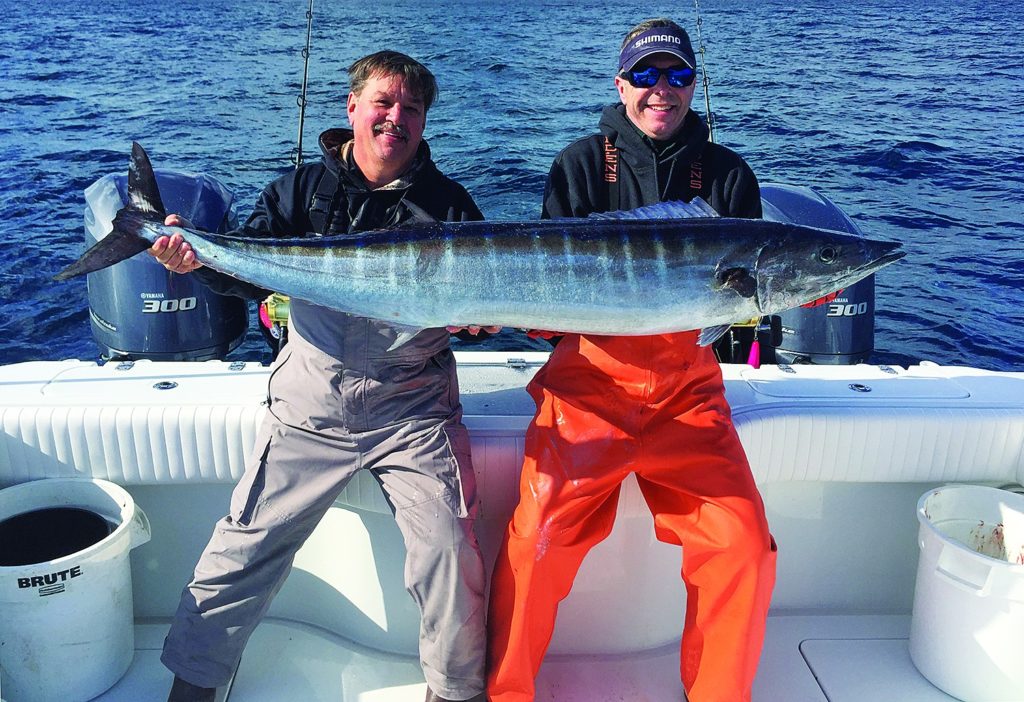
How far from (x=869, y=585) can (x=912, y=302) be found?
20.8 feet

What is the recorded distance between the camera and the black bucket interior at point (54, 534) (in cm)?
315

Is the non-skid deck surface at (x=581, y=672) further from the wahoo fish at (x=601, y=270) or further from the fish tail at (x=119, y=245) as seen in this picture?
the fish tail at (x=119, y=245)

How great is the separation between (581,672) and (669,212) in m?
1.74

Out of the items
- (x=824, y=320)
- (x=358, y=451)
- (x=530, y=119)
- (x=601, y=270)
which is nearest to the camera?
(x=601, y=270)

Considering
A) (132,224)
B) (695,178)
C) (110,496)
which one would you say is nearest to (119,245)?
(132,224)

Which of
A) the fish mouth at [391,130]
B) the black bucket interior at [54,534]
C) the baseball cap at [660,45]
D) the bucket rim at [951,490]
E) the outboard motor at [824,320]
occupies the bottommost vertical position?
the black bucket interior at [54,534]

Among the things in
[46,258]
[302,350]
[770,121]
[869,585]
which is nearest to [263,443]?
[302,350]

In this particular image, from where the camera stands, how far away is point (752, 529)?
8.94 feet

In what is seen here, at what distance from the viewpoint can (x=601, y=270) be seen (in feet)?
8.54

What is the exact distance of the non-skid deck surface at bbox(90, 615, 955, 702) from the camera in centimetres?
314

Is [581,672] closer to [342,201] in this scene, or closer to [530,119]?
[342,201]

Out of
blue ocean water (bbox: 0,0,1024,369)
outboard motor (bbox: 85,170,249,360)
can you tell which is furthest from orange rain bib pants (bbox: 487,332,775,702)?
blue ocean water (bbox: 0,0,1024,369)

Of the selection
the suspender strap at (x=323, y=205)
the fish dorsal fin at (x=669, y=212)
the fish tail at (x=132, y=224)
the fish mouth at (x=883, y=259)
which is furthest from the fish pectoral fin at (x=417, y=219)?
the fish mouth at (x=883, y=259)

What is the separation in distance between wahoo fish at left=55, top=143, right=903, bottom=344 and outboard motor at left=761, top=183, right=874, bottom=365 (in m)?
2.70
